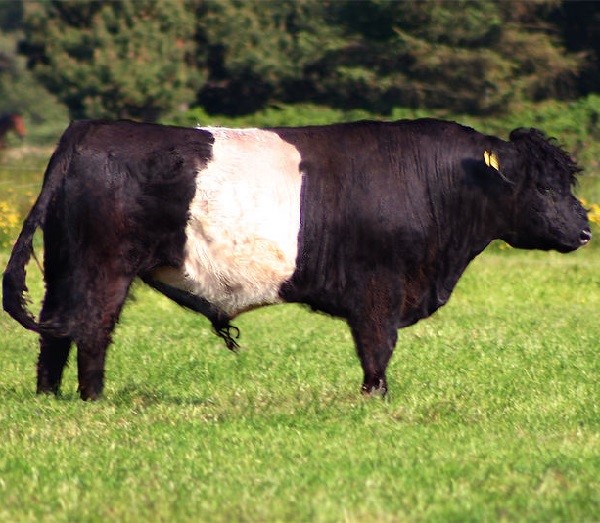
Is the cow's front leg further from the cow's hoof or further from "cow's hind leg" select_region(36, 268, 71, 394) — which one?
"cow's hind leg" select_region(36, 268, 71, 394)

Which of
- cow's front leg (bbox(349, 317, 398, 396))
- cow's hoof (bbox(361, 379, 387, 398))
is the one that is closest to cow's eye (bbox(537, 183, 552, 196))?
cow's front leg (bbox(349, 317, 398, 396))

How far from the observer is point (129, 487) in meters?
6.56

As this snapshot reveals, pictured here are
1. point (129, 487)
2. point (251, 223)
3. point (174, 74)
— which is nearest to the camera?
point (129, 487)

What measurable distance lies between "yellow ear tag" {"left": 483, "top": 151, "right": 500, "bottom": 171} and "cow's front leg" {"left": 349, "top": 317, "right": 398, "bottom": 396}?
1.27 meters

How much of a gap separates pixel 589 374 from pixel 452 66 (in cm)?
3188

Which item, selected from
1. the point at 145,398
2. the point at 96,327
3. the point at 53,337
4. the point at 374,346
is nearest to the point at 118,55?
the point at 53,337

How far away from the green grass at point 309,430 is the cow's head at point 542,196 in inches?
40.8

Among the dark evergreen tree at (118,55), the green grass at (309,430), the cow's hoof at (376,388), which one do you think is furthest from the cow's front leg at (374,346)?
the dark evergreen tree at (118,55)

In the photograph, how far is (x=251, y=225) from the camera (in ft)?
29.6

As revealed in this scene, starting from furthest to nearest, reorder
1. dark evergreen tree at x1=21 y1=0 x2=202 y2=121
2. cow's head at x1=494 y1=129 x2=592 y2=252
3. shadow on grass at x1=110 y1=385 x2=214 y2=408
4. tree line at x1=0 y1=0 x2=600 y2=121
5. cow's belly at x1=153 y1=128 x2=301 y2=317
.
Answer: dark evergreen tree at x1=21 y1=0 x2=202 y2=121 → tree line at x1=0 y1=0 x2=600 y2=121 → cow's head at x1=494 y1=129 x2=592 y2=252 → shadow on grass at x1=110 y1=385 x2=214 y2=408 → cow's belly at x1=153 y1=128 x2=301 y2=317

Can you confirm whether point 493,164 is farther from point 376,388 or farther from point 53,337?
point 53,337

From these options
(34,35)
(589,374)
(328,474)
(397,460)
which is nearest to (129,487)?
(328,474)

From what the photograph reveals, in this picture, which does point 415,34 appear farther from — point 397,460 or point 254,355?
point 397,460

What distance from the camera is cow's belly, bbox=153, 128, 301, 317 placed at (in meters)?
9.01
